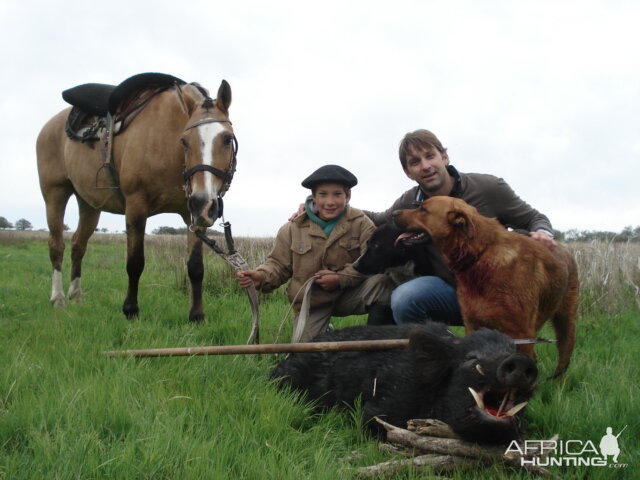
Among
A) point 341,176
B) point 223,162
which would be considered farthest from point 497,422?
point 223,162

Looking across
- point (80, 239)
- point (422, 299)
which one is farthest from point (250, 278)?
point (80, 239)

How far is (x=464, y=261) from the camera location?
143 inches

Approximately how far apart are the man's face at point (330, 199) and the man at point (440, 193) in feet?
2.00

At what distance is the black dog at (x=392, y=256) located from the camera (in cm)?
437

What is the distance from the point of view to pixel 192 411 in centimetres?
279

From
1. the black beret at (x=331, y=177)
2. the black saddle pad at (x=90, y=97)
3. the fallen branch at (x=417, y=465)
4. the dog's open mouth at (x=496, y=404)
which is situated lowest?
the fallen branch at (x=417, y=465)

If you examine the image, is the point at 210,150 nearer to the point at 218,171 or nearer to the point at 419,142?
the point at 218,171

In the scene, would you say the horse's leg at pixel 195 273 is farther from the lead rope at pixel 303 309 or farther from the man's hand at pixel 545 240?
the man's hand at pixel 545 240

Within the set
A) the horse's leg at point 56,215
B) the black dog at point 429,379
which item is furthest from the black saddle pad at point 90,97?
the black dog at point 429,379

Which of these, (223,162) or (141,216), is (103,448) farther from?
(141,216)

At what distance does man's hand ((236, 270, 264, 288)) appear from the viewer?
14.4 feet

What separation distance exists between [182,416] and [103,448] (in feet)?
1.46

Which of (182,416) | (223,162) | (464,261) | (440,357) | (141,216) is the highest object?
(223,162)

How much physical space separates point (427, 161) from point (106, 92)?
15.1 feet
